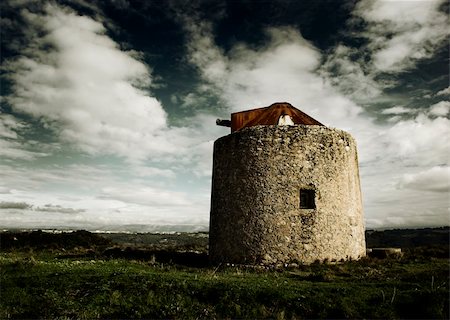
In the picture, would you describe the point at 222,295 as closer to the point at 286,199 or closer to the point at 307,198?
the point at 286,199

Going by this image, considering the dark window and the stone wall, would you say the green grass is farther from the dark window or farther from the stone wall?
the dark window

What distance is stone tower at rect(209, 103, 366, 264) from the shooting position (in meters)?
15.0

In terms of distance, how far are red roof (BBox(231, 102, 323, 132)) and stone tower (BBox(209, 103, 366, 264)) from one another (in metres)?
2.40

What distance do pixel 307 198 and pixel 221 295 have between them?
6872 mm

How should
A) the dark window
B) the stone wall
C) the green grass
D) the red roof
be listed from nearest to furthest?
the green grass → the stone wall → the dark window → the red roof

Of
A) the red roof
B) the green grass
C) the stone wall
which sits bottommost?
the green grass

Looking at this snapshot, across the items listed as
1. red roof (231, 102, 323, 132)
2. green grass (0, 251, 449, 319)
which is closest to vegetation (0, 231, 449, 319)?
green grass (0, 251, 449, 319)

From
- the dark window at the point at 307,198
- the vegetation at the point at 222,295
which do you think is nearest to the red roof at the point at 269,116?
the dark window at the point at 307,198

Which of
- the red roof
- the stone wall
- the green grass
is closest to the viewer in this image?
the green grass

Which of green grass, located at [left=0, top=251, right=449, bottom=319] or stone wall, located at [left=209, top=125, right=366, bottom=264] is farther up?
stone wall, located at [left=209, top=125, right=366, bottom=264]

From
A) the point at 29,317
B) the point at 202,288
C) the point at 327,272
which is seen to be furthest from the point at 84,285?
the point at 327,272

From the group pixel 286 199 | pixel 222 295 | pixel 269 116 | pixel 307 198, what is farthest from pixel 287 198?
pixel 222 295

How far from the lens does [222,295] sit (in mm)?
10234

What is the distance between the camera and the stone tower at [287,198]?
1499cm
